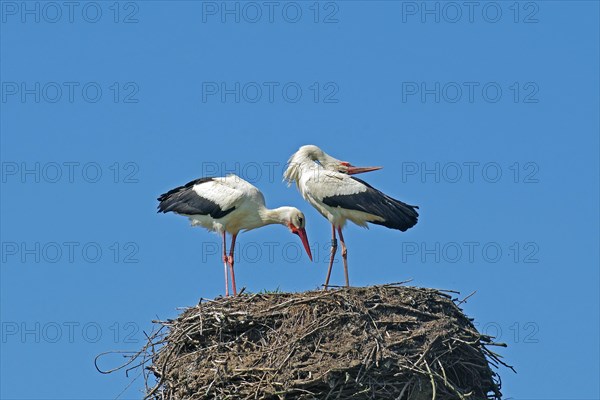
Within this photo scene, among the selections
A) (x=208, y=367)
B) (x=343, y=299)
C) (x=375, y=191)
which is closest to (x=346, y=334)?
(x=343, y=299)

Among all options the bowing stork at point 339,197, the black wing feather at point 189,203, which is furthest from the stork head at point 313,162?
the black wing feather at point 189,203

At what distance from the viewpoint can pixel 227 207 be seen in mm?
15906

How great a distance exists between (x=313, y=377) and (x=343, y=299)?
3.18ft

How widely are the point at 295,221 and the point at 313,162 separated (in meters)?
0.75

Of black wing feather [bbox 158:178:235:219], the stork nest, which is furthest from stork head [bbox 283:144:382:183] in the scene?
the stork nest

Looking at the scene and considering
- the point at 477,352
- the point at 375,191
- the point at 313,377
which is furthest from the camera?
the point at 375,191

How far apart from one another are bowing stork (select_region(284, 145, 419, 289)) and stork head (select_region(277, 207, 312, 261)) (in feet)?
0.99

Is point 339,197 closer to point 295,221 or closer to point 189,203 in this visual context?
point 295,221

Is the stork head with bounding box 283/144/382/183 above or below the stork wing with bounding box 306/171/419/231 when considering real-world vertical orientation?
above

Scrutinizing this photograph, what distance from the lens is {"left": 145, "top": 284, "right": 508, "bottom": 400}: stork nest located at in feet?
39.8

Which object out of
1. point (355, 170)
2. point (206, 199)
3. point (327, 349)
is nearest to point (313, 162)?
point (355, 170)

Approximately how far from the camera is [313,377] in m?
12.1

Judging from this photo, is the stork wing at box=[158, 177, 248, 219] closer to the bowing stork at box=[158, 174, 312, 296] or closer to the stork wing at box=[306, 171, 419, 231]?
the bowing stork at box=[158, 174, 312, 296]

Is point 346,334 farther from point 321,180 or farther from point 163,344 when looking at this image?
point 321,180
